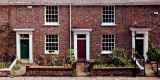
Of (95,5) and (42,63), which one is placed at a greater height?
(95,5)

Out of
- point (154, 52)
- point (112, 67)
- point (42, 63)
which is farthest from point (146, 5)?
point (42, 63)

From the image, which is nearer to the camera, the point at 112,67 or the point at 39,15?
the point at 112,67

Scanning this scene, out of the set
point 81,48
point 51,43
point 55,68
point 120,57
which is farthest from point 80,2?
point 55,68

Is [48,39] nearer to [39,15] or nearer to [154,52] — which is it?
[39,15]

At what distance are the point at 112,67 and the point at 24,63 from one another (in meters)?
8.84

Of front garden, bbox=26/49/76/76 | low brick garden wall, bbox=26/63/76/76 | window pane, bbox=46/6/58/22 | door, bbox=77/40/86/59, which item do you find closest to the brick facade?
window pane, bbox=46/6/58/22

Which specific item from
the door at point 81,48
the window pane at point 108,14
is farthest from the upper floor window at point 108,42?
the door at point 81,48

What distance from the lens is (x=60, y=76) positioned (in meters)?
37.0

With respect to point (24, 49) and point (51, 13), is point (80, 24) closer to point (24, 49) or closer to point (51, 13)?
point (51, 13)

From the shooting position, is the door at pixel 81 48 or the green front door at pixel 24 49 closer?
the green front door at pixel 24 49

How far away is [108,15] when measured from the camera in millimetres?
42375

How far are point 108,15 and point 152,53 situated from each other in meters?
5.22

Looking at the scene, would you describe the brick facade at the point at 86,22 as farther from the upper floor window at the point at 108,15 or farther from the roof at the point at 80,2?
the roof at the point at 80,2

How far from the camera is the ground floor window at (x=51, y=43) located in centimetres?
4250
